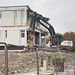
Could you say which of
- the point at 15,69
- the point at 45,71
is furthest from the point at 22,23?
the point at 45,71

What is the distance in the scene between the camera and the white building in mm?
32625

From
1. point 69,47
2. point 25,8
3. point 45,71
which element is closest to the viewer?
point 45,71

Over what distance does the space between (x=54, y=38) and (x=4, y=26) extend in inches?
532

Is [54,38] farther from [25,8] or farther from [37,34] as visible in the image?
[37,34]

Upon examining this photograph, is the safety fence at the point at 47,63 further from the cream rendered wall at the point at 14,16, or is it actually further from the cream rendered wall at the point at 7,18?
the cream rendered wall at the point at 7,18

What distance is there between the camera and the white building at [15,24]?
32.6 m

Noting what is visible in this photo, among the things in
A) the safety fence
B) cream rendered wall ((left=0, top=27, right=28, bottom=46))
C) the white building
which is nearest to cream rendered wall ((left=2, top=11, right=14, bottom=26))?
the white building

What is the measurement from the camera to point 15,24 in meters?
33.2

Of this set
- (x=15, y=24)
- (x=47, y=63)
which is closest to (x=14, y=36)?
(x=15, y=24)

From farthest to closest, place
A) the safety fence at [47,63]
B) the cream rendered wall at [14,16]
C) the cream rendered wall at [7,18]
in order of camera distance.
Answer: the cream rendered wall at [7,18] → the cream rendered wall at [14,16] → the safety fence at [47,63]

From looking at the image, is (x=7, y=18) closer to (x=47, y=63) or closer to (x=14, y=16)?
(x=14, y=16)

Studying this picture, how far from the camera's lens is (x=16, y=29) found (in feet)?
109

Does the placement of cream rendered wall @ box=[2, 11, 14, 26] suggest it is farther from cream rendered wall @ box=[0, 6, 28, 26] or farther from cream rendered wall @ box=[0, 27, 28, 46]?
cream rendered wall @ box=[0, 27, 28, 46]

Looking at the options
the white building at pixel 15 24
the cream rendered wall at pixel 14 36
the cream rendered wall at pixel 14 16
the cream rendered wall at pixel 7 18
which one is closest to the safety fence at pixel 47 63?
the cream rendered wall at pixel 14 36
